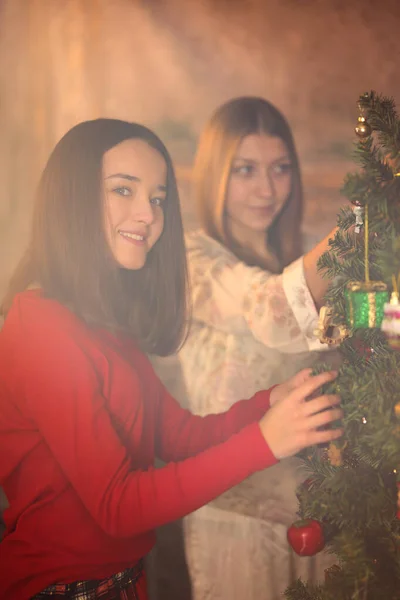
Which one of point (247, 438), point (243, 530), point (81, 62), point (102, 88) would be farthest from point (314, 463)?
point (81, 62)

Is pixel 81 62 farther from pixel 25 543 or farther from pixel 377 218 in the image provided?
pixel 25 543

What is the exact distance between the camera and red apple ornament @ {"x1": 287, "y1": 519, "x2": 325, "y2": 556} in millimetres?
1249

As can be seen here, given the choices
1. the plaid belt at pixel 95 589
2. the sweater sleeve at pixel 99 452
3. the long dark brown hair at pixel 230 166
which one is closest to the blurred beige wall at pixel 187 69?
the long dark brown hair at pixel 230 166

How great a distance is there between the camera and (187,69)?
1.58 m

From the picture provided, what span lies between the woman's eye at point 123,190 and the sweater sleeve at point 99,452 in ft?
1.30

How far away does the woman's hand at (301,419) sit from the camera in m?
1.31

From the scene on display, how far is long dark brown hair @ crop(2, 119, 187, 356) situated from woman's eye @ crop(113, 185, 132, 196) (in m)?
0.05

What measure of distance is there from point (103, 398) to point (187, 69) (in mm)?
946

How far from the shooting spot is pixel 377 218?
1.15 m

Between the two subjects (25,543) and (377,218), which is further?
(25,543)

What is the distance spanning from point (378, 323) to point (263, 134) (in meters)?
0.70

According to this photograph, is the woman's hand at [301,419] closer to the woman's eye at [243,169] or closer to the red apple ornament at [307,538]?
the red apple ornament at [307,538]

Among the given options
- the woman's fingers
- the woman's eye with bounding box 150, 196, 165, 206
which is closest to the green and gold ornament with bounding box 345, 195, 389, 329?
the woman's fingers

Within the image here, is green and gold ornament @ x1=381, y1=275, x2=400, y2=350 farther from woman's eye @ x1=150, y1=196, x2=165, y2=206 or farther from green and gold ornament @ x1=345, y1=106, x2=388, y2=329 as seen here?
woman's eye @ x1=150, y1=196, x2=165, y2=206
